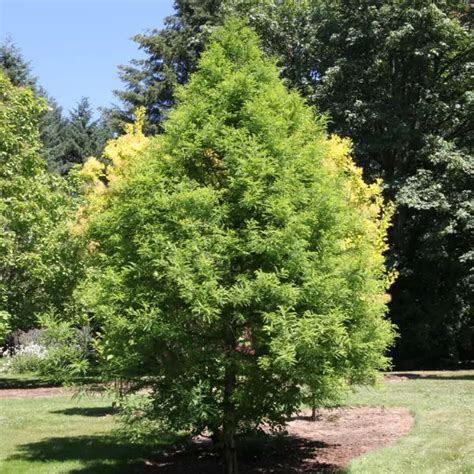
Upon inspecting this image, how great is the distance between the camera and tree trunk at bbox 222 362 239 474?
687cm

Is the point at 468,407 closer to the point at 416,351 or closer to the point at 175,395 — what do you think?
the point at 175,395

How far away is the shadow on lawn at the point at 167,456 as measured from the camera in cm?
825

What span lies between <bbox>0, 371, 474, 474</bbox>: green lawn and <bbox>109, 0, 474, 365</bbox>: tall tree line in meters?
8.22

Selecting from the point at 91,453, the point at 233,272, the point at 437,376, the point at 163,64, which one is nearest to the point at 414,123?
the point at 437,376

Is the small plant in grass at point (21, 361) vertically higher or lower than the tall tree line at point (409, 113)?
lower

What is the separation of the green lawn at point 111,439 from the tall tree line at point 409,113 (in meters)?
8.22

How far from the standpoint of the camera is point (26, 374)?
920 inches

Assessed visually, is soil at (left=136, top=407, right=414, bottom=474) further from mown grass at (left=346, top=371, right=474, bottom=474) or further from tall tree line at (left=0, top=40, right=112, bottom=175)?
tall tree line at (left=0, top=40, right=112, bottom=175)

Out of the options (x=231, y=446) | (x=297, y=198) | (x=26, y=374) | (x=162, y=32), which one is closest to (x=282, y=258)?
(x=297, y=198)

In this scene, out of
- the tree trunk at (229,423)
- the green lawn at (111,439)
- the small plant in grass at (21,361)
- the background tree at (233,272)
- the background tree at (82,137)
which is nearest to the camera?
the background tree at (233,272)

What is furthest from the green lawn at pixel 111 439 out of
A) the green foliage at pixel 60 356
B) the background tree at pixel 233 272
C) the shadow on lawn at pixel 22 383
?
the shadow on lawn at pixel 22 383

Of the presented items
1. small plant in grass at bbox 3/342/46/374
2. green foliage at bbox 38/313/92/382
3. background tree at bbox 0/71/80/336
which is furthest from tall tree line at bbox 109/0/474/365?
green foliage at bbox 38/313/92/382

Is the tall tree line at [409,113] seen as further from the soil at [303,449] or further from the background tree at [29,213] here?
the background tree at [29,213]

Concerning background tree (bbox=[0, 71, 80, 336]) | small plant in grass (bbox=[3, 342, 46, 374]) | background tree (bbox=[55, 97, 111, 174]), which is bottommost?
small plant in grass (bbox=[3, 342, 46, 374])
